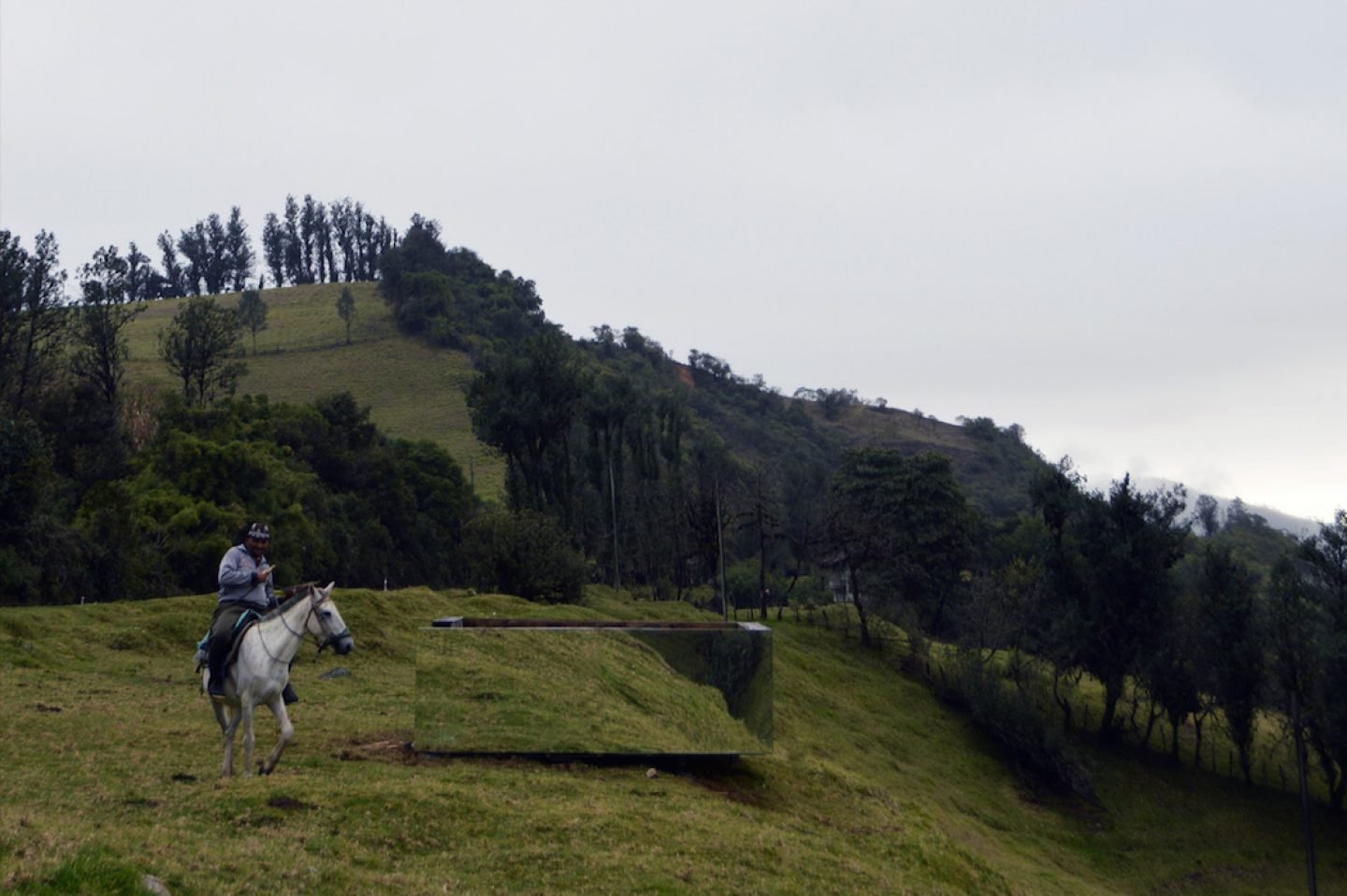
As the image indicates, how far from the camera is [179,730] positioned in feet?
57.1

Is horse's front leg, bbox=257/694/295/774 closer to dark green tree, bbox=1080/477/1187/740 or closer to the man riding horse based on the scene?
the man riding horse

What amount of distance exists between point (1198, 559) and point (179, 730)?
78903 millimetres

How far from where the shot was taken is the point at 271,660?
1423 cm

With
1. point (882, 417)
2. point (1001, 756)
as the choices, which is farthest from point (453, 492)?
point (882, 417)

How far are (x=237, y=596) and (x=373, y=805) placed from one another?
11.3 feet

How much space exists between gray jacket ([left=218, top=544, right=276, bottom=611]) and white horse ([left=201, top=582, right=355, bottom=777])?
0.32 meters

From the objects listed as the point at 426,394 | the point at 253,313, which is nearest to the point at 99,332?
the point at 426,394

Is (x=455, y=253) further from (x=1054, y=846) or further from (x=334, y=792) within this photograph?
(x=334, y=792)


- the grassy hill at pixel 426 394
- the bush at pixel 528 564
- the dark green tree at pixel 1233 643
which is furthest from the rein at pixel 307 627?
the grassy hill at pixel 426 394

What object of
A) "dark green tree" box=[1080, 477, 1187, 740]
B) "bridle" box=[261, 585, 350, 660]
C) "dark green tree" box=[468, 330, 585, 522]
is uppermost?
"dark green tree" box=[468, 330, 585, 522]

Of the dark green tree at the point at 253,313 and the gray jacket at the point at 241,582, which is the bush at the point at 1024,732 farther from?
the dark green tree at the point at 253,313

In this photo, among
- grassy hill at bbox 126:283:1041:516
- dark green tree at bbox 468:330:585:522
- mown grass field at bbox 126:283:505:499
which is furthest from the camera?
grassy hill at bbox 126:283:1041:516

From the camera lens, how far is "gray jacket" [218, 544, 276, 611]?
14477 mm

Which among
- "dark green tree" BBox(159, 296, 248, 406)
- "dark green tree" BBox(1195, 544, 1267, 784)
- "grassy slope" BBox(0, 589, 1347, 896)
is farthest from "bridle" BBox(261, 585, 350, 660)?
"dark green tree" BBox(159, 296, 248, 406)
